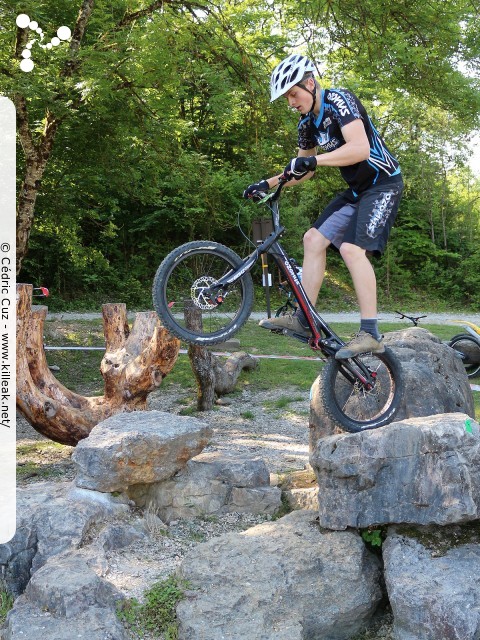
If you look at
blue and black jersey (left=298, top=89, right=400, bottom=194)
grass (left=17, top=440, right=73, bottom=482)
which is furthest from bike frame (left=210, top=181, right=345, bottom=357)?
grass (left=17, top=440, right=73, bottom=482)

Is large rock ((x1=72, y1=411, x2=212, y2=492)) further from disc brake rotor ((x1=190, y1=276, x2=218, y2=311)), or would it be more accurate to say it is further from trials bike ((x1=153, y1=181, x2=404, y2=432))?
disc brake rotor ((x1=190, y1=276, x2=218, y2=311))

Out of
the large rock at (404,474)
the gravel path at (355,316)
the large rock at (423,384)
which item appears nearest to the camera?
the large rock at (404,474)

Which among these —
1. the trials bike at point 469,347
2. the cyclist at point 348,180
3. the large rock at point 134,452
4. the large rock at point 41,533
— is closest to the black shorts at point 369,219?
the cyclist at point 348,180

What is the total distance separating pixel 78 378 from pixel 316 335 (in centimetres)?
764

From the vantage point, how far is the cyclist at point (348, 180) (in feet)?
14.1

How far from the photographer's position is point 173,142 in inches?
416

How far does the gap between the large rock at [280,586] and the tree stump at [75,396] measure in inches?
128

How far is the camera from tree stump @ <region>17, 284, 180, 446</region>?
746 centimetres

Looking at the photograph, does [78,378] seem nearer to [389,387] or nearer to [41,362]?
[41,362]

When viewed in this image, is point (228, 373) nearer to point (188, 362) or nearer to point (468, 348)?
point (188, 362)

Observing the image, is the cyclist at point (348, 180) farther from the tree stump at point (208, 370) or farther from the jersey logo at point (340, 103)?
the tree stump at point (208, 370)

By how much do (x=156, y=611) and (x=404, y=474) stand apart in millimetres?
1653

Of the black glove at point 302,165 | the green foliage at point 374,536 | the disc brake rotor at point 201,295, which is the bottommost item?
the green foliage at point 374,536

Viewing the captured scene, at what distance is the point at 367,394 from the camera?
5.04 metres
